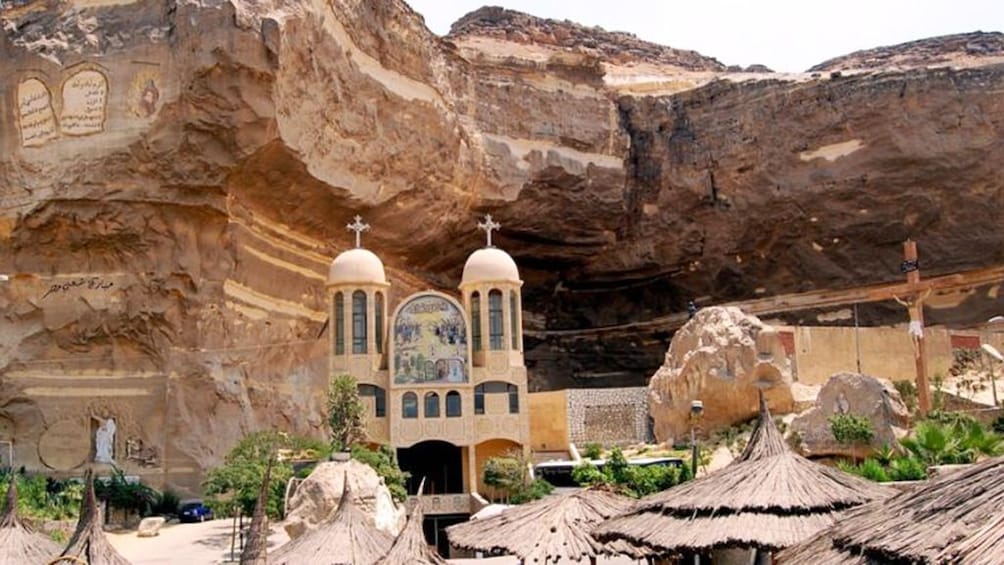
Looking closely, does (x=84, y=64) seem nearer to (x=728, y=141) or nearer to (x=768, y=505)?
(x=728, y=141)

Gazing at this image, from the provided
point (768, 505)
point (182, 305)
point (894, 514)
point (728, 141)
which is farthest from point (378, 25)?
point (894, 514)

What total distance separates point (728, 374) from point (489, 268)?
285 inches

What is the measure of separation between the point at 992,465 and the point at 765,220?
3331 cm

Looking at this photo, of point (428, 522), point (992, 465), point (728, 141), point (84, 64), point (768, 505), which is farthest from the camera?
point (728, 141)

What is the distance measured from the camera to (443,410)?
2895cm

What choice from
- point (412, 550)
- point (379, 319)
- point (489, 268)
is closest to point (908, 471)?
point (412, 550)

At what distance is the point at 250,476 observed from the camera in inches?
896

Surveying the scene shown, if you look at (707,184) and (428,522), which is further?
(707,184)

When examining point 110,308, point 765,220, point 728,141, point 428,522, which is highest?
point 728,141

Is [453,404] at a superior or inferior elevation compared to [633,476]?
superior

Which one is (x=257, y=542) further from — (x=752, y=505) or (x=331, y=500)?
(x=331, y=500)

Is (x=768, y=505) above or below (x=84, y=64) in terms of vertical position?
below

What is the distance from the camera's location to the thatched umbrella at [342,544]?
41.7 feet

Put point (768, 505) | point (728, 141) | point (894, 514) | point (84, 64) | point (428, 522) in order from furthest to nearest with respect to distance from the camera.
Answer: point (728, 141) → point (84, 64) → point (428, 522) → point (768, 505) → point (894, 514)
